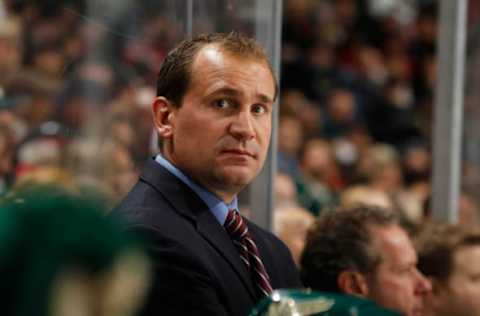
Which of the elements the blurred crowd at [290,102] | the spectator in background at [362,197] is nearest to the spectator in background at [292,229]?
the blurred crowd at [290,102]

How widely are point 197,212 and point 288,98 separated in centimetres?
394

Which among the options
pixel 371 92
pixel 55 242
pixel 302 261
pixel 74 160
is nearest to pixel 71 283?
pixel 55 242

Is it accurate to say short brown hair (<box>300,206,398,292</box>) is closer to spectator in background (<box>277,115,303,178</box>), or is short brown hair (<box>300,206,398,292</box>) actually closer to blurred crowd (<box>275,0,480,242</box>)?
spectator in background (<box>277,115,303,178</box>)

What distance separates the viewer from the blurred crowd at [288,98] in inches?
84.1

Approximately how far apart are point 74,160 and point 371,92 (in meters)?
4.26

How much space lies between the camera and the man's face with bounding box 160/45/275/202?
1694 mm

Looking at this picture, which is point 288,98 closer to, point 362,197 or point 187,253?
point 362,197

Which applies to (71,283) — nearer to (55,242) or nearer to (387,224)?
(55,242)

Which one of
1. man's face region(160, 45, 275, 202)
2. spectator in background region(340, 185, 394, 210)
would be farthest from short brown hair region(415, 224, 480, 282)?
spectator in background region(340, 185, 394, 210)

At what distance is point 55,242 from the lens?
586 mm

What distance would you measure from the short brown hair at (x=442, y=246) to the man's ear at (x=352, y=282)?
0.30m

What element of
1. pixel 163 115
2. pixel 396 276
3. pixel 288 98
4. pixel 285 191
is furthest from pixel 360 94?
pixel 163 115

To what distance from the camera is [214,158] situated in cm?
170

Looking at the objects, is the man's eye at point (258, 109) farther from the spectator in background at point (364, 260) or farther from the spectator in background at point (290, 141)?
the spectator in background at point (290, 141)
